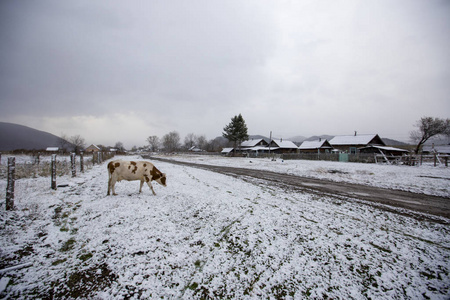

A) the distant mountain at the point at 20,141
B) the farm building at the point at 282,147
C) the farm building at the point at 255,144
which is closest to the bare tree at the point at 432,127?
the farm building at the point at 282,147

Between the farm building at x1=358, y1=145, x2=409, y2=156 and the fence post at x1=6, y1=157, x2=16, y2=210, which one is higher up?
the farm building at x1=358, y1=145, x2=409, y2=156

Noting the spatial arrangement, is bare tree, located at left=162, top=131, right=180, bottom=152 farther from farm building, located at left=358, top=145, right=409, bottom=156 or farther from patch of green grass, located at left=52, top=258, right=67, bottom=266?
patch of green grass, located at left=52, top=258, right=67, bottom=266

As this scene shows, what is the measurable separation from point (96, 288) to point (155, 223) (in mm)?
1960

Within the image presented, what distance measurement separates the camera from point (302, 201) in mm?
6656

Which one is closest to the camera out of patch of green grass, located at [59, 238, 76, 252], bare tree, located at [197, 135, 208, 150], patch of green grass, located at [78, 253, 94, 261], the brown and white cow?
patch of green grass, located at [78, 253, 94, 261]

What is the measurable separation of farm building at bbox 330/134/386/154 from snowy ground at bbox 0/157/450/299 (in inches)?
2001

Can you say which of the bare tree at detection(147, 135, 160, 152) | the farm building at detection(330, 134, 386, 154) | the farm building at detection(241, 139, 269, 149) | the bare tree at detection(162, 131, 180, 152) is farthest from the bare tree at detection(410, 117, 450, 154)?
the bare tree at detection(147, 135, 160, 152)

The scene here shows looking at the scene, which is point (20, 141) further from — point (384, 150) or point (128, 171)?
point (384, 150)

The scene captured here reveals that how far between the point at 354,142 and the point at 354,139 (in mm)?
1545

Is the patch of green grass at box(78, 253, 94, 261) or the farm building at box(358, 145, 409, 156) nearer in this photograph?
the patch of green grass at box(78, 253, 94, 261)

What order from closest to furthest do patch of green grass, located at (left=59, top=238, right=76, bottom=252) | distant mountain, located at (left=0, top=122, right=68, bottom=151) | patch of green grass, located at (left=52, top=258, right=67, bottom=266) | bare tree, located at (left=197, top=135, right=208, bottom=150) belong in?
1. patch of green grass, located at (left=52, top=258, right=67, bottom=266)
2. patch of green grass, located at (left=59, top=238, right=76, bottom=252)
3. distant mountain, located at (left=0, top=122, right=68, bottom=151)
4. bare tree, located at (left=197, top=135, right=208, bottom=150)

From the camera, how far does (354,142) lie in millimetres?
46812

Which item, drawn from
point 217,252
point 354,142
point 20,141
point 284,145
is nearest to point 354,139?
point 354,142

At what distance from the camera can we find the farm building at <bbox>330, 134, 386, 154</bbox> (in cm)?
4483
